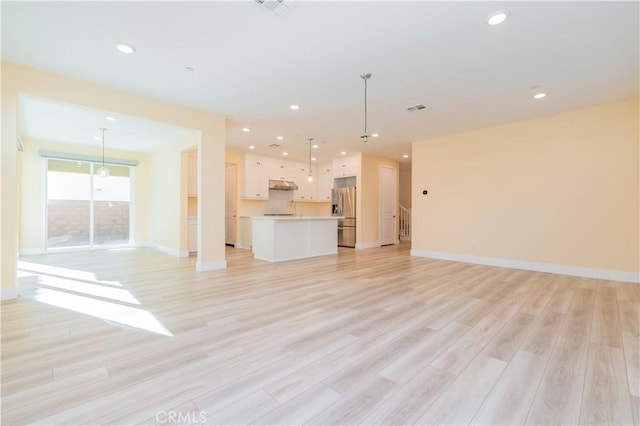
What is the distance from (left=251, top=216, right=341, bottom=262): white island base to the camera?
18.9 feet

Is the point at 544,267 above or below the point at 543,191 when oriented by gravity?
below

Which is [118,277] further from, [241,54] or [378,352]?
[378,352]

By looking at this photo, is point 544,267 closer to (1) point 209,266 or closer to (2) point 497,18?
(2) point 497,18

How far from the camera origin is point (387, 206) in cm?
861

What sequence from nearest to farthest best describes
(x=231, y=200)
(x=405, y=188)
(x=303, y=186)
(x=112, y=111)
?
1. (x=112, y=111)
2. (x=231, y=200)
3. (x=303, y=186)
4. (x=405, y=188)

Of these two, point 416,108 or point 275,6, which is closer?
point 275,6

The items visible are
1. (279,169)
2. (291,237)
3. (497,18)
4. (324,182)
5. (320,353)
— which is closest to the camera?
(320,353)

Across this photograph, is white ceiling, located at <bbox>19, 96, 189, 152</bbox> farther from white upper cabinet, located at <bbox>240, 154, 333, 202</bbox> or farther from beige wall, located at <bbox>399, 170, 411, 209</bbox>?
beige wall, located at <bbox>399, 170, 411, 209</bbox>

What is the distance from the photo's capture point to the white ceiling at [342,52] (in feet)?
7.67

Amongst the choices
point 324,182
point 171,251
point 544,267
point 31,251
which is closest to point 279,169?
point 324,182

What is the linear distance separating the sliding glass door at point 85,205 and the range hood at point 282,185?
4183 mm

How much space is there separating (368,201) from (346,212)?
29.9 inches

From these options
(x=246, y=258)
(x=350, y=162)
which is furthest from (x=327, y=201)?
(x=246, y=258)

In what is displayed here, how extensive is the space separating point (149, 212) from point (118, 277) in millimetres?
4306
